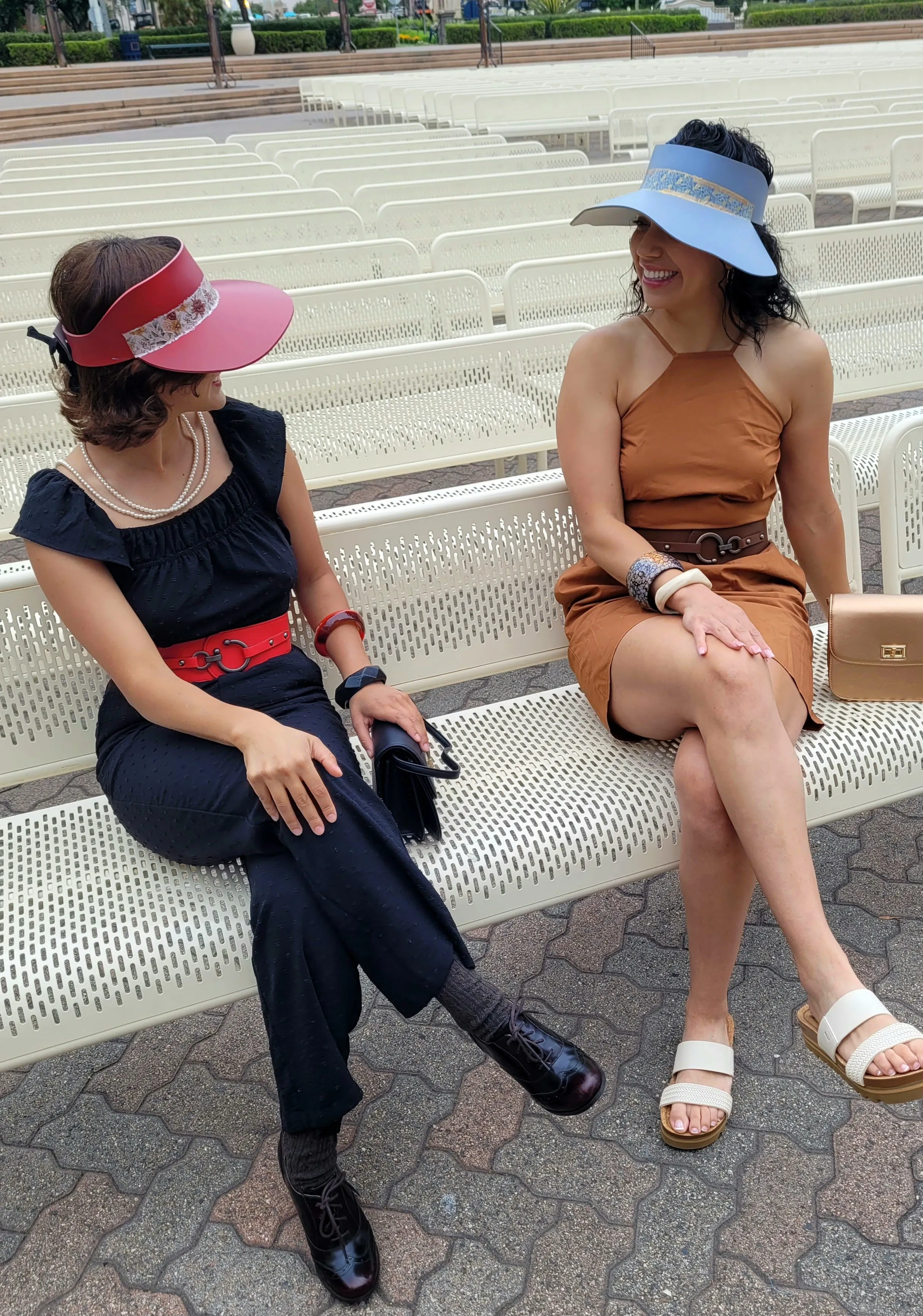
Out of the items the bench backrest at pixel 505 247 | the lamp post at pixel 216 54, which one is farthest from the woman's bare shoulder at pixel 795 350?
the lamp post at pixel 216 54

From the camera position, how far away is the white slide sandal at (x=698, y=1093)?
2.04m

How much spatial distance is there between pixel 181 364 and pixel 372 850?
0.91 metres

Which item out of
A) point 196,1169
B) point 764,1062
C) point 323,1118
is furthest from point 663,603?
point 196,1169

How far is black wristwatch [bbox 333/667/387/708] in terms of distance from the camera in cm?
221

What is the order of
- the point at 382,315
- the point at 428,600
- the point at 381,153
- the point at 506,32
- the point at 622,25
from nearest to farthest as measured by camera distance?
the point at 428,600 → the point at 382,315 → the point at 381,153 → the point at 622,25 → the point at 506,32

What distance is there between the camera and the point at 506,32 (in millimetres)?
37344

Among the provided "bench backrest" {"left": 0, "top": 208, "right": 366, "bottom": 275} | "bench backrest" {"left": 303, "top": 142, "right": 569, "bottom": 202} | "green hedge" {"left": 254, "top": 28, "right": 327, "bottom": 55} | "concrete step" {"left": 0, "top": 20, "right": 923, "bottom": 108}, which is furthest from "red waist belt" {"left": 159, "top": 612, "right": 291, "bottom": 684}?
"green hedge" {"left": 254, "top": 28, "right": 327, "bottom": 55}

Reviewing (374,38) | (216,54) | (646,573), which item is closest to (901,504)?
(646,573)

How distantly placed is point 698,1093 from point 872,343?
345 cm

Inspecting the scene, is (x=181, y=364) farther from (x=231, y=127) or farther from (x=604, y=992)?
(x=231, y=127)

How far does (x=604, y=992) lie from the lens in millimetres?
2463

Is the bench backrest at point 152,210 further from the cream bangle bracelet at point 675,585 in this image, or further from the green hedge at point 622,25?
the green hedge at point 622,25

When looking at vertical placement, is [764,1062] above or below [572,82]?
below

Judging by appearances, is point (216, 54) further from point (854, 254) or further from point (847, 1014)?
point (847, 1014)
